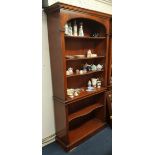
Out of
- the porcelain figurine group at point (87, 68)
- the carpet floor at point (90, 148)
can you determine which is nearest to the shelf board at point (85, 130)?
the carpet floor at point (90, 148)

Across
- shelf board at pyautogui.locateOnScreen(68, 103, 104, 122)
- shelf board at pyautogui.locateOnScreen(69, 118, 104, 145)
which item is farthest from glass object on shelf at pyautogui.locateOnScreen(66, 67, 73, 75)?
shelf board at pyautogui.locateOnScreen(69, 118, 104, 145)

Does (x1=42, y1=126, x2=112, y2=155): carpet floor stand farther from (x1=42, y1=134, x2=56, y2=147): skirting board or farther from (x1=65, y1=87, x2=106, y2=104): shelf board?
(x1=65, y1=87, x2=106, y2=104): shelf board

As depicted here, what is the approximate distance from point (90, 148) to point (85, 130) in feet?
1.18

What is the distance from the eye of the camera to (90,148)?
A: 2.37 meters

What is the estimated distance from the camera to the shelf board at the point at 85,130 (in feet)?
8.11

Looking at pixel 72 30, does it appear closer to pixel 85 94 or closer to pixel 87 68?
pixel 87 68

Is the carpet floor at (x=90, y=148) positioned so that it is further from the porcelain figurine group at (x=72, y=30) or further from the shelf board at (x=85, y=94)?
the porcelain figurine group at (x=72, y=30)

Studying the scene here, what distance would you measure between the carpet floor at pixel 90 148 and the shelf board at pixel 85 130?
11cm

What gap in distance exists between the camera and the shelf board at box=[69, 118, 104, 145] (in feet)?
8.11

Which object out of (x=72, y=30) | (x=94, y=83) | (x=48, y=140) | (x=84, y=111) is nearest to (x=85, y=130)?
(x=84, y=111)
